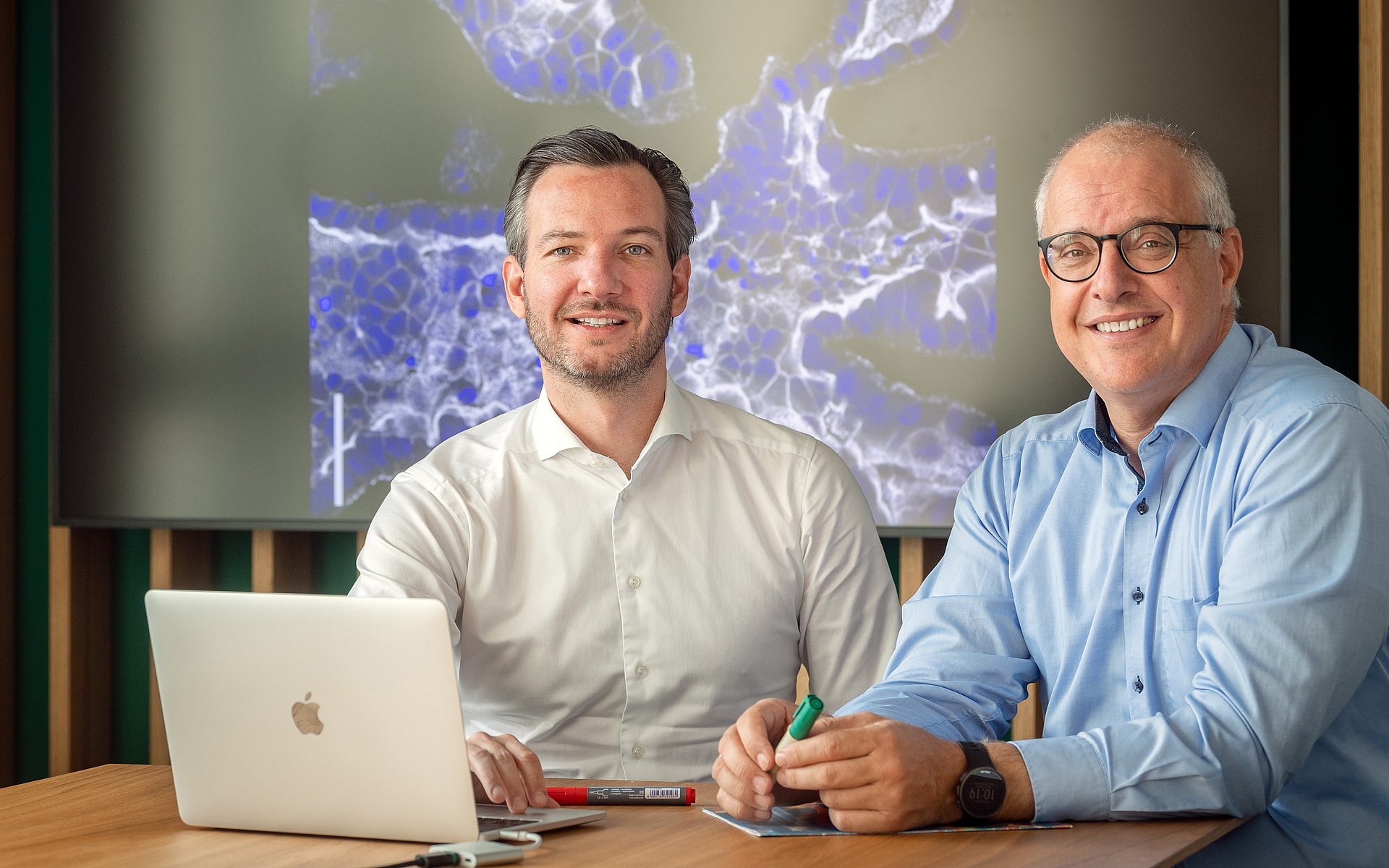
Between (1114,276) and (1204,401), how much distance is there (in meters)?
0.19

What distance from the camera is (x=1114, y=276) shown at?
5.37 feet

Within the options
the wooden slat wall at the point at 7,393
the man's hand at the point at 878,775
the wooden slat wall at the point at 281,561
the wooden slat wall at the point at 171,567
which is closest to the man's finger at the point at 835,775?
the man's hand at the point at 878,775

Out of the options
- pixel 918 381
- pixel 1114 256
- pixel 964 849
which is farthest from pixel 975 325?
pixel 964 849

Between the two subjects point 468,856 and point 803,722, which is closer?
point 468,856

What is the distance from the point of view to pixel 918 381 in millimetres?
2666

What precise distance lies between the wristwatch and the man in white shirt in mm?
788

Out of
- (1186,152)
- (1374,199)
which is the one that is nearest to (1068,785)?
(1186,152)

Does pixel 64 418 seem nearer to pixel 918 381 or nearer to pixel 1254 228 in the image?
pixel 918 381

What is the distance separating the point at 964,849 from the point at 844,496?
1000mm

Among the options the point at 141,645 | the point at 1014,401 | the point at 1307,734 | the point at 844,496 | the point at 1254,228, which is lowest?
the point at 141,645

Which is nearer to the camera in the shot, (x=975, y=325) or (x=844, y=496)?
(x=844, y=496)

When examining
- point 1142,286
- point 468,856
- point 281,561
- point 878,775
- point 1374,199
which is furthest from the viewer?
point 281,561

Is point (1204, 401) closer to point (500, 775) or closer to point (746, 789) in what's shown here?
point (746, 789)

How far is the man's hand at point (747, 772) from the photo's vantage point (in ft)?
4.23
